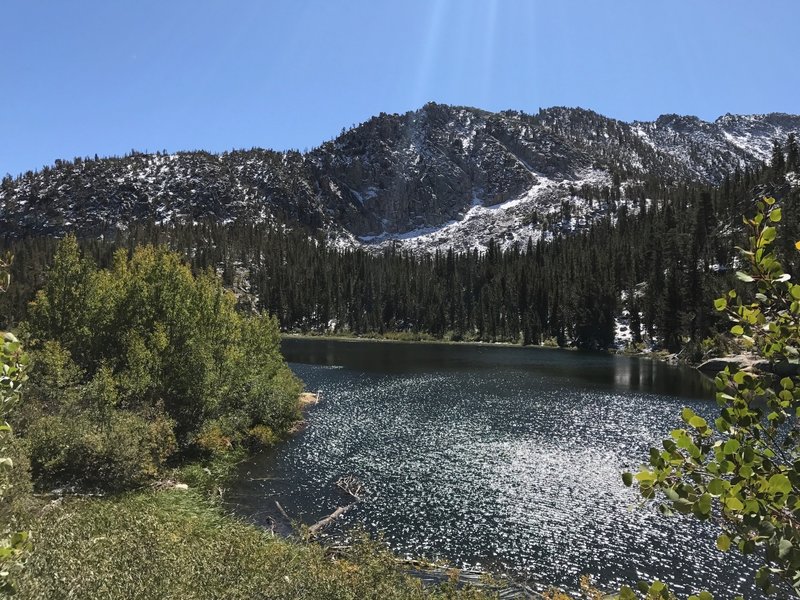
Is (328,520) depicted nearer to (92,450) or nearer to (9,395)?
(92,450)

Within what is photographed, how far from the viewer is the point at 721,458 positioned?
334cm

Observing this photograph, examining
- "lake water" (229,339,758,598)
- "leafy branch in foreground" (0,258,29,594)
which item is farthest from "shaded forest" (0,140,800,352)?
"leafy branch in foreground" (0,258,29,594)

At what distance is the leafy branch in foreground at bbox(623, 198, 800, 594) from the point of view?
3020 millimetres

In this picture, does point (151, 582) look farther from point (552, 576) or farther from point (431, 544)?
point (552, 576)

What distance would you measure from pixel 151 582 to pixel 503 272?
171m

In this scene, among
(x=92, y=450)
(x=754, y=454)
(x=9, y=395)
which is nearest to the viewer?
(x=754, y=454)

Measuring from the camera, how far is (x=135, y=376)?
107 ft

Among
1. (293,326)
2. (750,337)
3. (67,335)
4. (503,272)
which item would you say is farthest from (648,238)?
(750,337)

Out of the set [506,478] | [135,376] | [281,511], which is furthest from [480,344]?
[281,511]

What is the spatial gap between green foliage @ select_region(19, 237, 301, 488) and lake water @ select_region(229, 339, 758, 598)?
209 inches

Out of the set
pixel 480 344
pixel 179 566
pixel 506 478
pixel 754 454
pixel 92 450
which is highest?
pixel 754 454

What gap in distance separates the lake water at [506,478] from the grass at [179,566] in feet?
22.6

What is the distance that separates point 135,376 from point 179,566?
2212 cm

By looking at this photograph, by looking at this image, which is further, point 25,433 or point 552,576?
point 25,433
